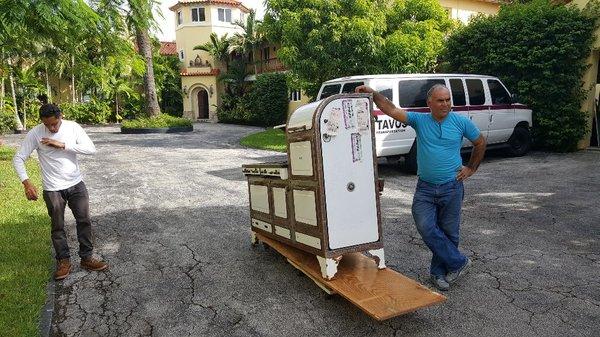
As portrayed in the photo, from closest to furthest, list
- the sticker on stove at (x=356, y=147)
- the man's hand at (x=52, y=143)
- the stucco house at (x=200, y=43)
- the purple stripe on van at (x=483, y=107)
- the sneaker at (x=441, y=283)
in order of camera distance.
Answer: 1. the sticker on stove at (x=356, y=147)
2. the sneaker at (x=441, y=283)
3. the man's hand at (x=52, y=143)
4. the purple stripe on van at (x=483, y=107)
5. the stucco house at (x=200, y=43)

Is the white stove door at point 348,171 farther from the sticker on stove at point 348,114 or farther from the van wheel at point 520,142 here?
the van wheel at point 520,142

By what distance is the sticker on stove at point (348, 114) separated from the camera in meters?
3.81

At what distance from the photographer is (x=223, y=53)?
111 feet

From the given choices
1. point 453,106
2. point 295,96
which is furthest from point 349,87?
point 295,96

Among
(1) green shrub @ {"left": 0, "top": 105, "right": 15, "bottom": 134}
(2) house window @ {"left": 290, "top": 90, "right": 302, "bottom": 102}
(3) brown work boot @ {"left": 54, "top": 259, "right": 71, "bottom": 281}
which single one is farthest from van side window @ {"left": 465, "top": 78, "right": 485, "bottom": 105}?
(1) green shrub @ {"left": 0, "top": 105, "right": 15, "bottom": 134}

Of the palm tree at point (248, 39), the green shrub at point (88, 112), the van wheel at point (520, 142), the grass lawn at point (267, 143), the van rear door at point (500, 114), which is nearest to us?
the van rear door at point (500, 114)

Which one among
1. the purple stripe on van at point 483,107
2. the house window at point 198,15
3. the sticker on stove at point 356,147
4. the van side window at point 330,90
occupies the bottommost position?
the sticker on stove at point 356,147

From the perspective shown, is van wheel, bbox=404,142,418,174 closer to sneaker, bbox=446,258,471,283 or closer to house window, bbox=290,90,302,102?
sneaker, bbox=446,258,471,283

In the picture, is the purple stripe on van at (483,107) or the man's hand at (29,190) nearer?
the man's hand at (29,190)

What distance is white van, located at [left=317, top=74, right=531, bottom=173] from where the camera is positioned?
8.94m

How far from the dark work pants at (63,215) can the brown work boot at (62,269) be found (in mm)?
49

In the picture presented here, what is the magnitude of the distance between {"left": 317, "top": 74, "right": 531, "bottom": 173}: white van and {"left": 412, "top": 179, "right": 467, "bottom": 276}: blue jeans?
4.00m

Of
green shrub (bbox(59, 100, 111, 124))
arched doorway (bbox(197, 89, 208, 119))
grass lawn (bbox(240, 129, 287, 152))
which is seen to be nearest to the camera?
grass lawn (bbox(240, 129, 287, 152))

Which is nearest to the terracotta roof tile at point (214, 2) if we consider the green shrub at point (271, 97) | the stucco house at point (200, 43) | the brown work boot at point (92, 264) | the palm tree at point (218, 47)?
the stucco house at point (200, 43)
